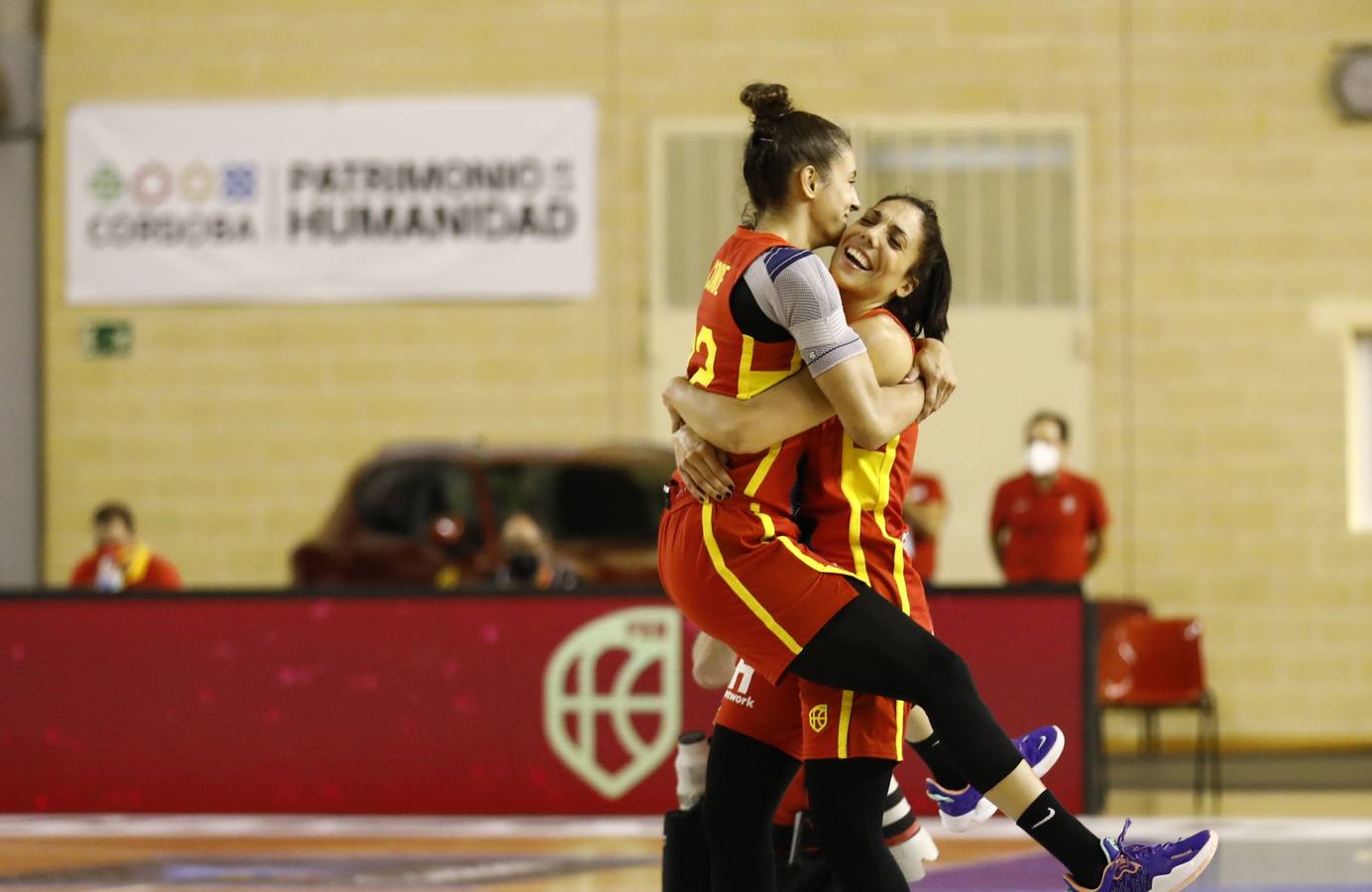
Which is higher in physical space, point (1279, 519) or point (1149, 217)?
point (1149, 217)

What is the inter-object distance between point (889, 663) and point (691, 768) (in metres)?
0.80

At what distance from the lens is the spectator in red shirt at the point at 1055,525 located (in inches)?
382

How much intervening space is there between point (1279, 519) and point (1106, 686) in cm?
350

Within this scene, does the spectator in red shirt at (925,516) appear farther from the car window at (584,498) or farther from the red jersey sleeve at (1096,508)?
the car window at (584,498)

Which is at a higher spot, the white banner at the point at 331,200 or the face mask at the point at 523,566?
the white banner at the point at 331,200

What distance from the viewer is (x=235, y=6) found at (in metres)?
12.6

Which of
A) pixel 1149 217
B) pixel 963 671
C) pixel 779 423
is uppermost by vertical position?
pixel 1149 217

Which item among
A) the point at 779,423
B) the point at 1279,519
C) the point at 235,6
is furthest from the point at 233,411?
A: the point at 779,423

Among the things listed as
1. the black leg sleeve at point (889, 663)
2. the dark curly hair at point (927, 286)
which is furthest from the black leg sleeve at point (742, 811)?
the dark curly hair at point (927, 286)

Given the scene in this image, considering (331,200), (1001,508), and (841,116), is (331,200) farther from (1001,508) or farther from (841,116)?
(1001,508)

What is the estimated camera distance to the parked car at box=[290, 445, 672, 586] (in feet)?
34.6

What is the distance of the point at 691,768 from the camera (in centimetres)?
424

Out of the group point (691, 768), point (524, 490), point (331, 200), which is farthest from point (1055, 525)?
point (691, 768)

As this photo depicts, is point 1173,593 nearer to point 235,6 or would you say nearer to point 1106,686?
point 1106,686
